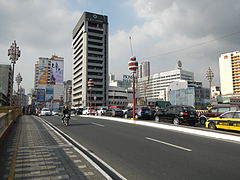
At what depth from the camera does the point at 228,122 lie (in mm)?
12109

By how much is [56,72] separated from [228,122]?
92837mm

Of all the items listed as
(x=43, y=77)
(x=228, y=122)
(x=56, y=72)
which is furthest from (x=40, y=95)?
Answer: (x=228, y=122)

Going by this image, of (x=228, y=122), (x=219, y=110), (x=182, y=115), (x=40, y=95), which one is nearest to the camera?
(x=228, y=122)

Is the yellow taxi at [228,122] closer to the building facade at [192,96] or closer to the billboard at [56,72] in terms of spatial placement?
the building facade at [192,96]

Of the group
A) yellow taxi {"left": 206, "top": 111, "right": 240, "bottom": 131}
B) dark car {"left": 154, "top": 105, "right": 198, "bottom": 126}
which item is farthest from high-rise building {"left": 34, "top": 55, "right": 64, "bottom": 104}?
yellow taxi {"left": 206, "top": 111, "right": 240, "bottom": 131}

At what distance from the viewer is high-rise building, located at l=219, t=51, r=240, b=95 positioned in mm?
142250

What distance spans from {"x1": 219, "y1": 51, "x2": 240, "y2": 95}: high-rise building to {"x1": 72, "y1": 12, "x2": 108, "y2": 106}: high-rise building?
98900 mm

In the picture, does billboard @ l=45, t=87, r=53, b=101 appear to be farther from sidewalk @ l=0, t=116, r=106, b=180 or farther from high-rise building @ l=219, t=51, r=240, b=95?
high-rise building @ l=219, t=51, r=240, b=95

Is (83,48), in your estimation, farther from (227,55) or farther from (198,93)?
(227,55)

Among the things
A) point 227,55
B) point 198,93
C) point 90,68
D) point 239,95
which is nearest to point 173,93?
point 198,93

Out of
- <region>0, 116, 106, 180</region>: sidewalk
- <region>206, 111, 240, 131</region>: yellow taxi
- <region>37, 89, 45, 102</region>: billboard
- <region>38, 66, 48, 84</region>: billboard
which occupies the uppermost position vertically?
<region>38, 66, 48, 84</region>: billboard

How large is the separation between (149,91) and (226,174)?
611 feet

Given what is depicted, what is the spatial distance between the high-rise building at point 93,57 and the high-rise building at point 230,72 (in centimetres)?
9890

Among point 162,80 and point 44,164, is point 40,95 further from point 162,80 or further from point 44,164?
point 162,80
